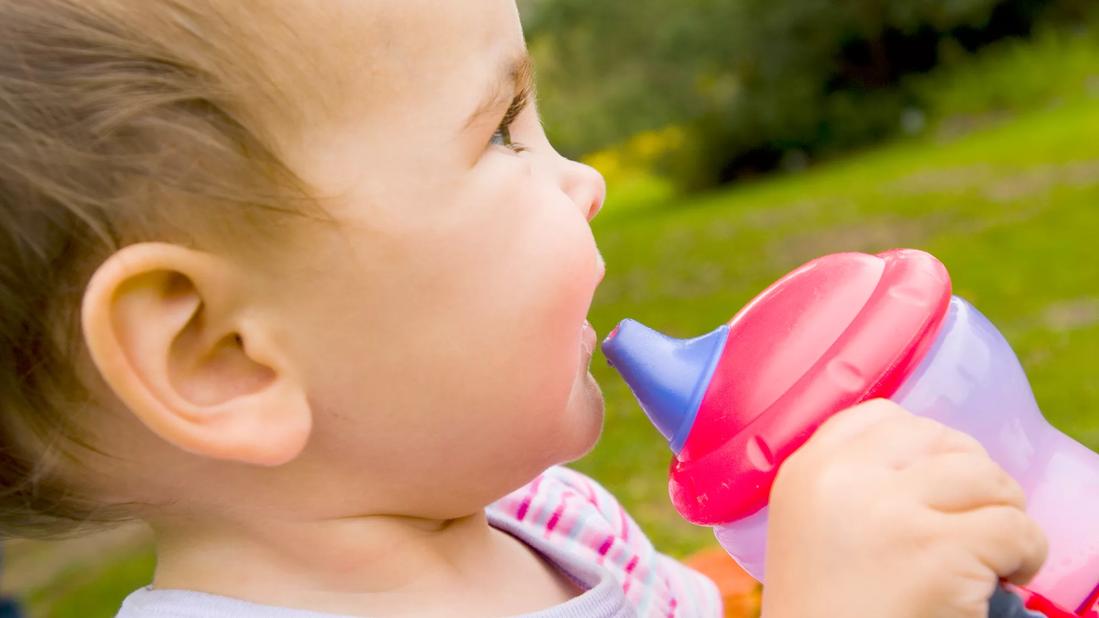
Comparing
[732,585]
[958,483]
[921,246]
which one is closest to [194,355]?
[958,483]

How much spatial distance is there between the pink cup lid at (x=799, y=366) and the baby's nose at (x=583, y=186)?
22 cm

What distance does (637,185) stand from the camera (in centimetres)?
2464

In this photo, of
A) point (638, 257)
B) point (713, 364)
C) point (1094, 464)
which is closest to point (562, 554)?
point (713, 364)

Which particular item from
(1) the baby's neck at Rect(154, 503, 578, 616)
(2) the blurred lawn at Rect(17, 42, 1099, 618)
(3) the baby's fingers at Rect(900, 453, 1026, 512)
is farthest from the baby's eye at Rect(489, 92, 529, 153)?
(2) the blurred lawn at Rect(17, 42, 1099, 618)

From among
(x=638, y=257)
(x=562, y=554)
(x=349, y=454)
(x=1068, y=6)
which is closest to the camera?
(x=349, y=454)

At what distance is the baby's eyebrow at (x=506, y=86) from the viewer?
4.25 ft

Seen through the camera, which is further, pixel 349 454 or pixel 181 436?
pixel 349 454

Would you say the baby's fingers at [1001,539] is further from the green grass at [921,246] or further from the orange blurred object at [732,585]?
the green grass at [921,246]

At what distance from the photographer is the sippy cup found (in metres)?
1.26

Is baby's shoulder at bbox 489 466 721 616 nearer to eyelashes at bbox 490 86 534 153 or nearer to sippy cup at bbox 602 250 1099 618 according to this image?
sippy cup at bbox 602 250 1099 618

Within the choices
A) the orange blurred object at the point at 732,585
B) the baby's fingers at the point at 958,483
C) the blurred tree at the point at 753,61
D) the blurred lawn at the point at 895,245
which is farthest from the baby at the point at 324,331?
the blurred tree at the point at 753,61

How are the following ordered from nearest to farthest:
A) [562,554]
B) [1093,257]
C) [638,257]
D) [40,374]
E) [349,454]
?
[40,374]
[349,454]
[562,554]
[1093,257]
[638,257]

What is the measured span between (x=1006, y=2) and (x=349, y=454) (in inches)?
713

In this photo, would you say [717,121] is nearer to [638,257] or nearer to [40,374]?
[638,257]
